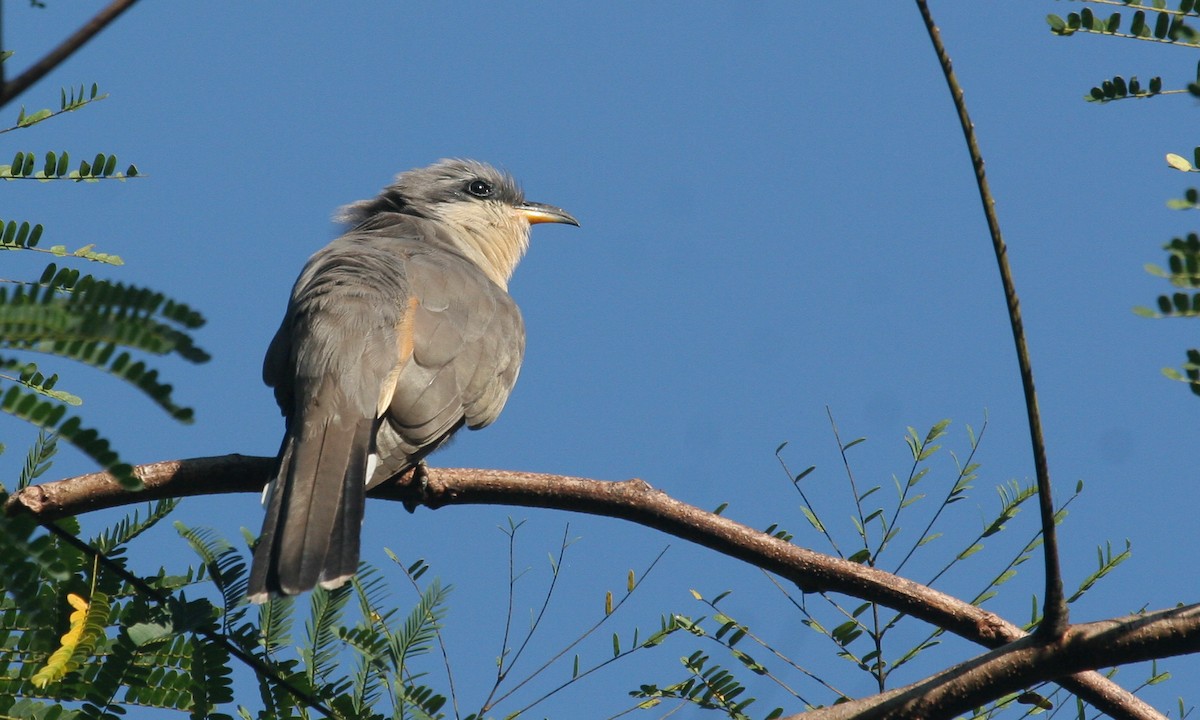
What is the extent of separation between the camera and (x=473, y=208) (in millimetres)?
7699

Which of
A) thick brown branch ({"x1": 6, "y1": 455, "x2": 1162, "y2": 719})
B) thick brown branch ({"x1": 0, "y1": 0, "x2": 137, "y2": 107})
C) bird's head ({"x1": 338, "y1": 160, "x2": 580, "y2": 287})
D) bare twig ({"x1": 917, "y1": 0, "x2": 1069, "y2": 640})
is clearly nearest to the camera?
thick brown branch ({"x1": 0, "y1": 0, "x2": 137, "y2": 107})

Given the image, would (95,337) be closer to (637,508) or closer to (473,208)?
(637,508)

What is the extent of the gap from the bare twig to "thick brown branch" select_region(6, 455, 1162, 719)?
68 centimetres

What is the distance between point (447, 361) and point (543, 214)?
306cm

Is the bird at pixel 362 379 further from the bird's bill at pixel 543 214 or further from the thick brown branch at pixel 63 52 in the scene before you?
the thick brown branch at pixel 63 52

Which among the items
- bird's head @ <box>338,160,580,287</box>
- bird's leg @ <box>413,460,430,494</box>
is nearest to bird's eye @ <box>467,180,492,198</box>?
bird's head @ <box>338,160,580,287</box>

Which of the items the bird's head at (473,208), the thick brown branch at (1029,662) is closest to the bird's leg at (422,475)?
the thick brown branch at (1029,662)

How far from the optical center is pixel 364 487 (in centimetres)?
430

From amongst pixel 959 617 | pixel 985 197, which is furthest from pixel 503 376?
pixel 985 197

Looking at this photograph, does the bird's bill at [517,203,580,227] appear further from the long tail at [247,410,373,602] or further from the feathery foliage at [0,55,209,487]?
the feathery foliage at [0,55,209,487]

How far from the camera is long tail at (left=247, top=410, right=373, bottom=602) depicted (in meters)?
3.73

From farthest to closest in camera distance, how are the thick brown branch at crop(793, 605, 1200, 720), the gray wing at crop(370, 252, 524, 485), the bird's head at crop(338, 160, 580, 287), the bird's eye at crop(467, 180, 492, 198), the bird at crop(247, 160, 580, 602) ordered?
the bird's eye at crop(467, 180, 492, 198) < the bird's head at crop(338, 160, 580, 287) < the gray wing at crop(370, 252, 524, 485) < the bird at crop(247, 160, 580, 602) < the thick brown branch at crop(793, 605, 1200, 720)

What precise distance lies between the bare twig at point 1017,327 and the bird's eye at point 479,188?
18.8 feet

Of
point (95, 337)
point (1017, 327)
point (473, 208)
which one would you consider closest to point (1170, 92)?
point (1017, 327)
